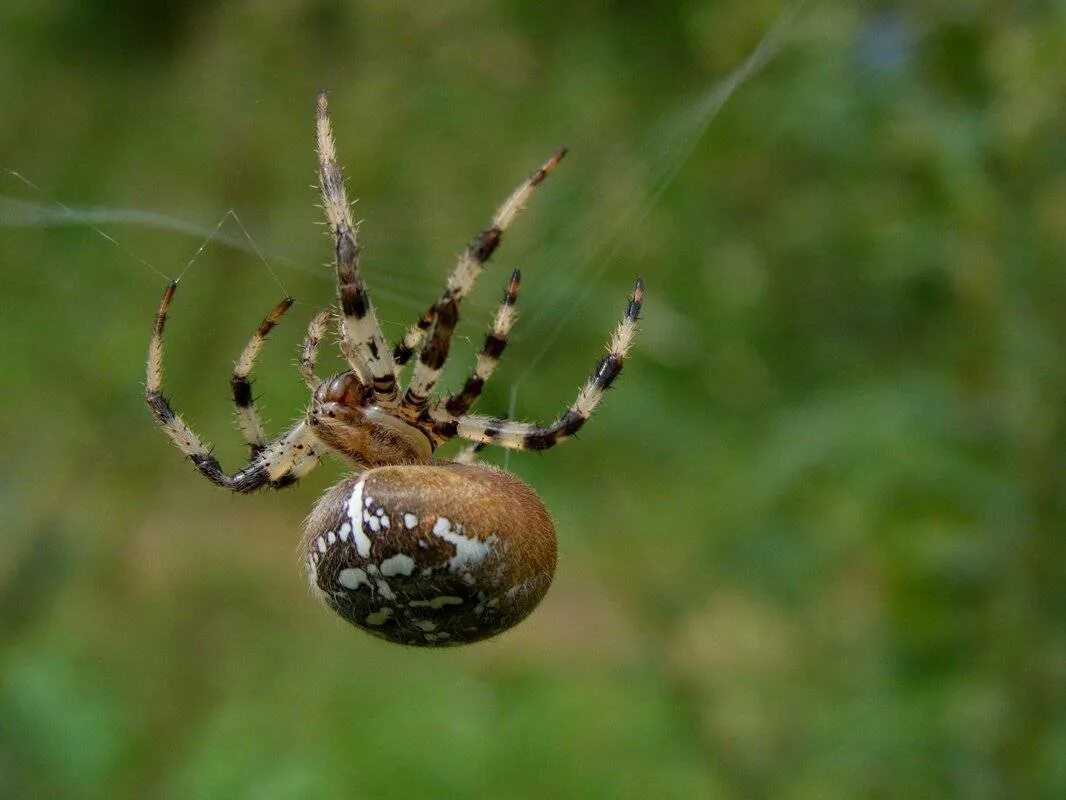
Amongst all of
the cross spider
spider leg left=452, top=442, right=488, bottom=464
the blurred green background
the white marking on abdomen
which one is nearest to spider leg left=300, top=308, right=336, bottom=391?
the cross spider

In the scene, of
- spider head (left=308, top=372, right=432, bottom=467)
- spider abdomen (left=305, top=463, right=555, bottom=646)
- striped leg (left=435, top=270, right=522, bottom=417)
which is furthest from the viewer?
spider head (left=308, top=372, right=432, bottom=467)

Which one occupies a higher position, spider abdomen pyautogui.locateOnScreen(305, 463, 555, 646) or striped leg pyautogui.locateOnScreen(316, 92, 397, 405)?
striped leg pyautogui.locateOnScreen(316, 92, 397, 405)

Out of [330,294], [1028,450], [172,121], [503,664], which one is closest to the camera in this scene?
[1028,450]

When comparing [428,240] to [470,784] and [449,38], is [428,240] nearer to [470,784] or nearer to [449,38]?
[449,38]

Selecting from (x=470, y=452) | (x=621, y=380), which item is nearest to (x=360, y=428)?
(x=470, y=452)

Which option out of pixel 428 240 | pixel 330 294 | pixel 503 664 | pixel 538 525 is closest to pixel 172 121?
pixel 428 240

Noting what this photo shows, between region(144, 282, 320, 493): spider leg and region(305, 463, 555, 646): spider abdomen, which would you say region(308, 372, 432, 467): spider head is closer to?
region(144, 282, 320, 493): spider leg

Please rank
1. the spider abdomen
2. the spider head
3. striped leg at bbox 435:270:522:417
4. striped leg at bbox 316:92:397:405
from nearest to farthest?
1. the spider abdomen
2. striped leg at bbox 316:92:397:405
3. striped leg at bbox 435:270:522:417
4. the spider head

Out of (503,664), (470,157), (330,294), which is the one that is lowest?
(503,664)
